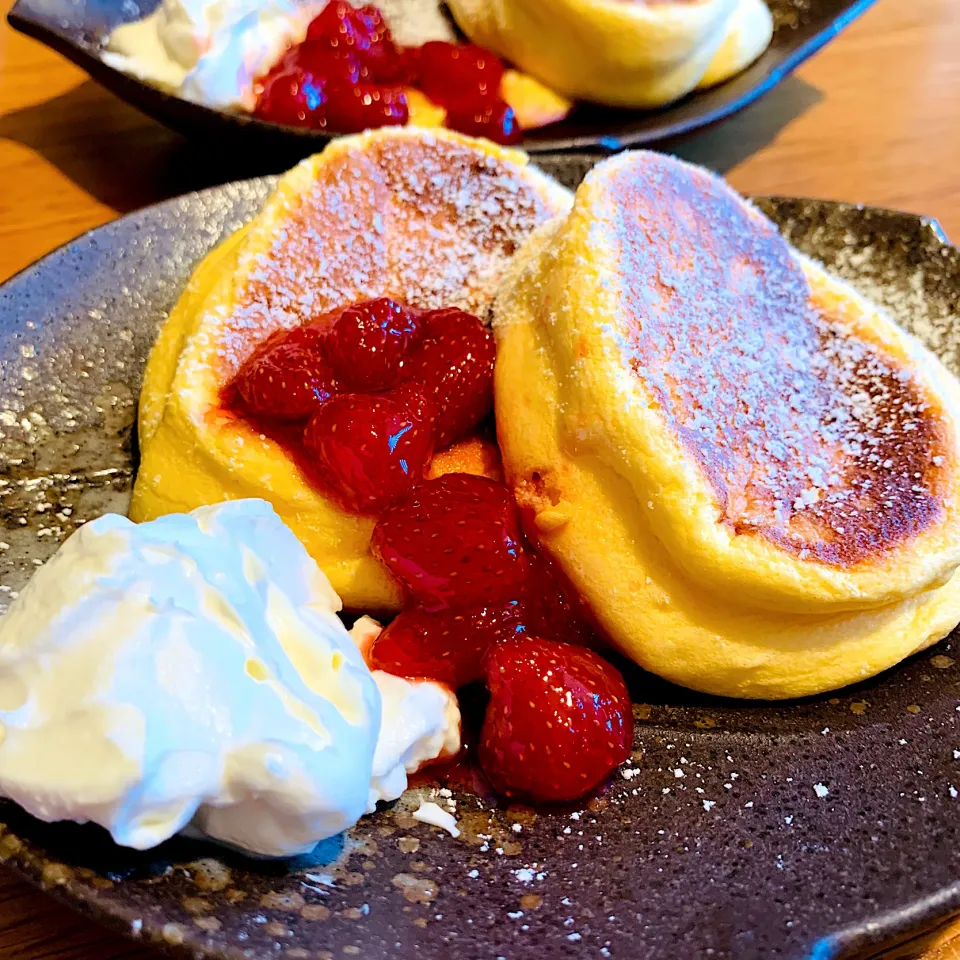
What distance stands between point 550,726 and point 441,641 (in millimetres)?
156

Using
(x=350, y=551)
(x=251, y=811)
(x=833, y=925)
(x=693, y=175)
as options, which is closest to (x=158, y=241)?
(x=350, y=551)

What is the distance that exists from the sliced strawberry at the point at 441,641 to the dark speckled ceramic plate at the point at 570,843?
0.15 m

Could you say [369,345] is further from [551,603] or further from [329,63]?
[329,63]

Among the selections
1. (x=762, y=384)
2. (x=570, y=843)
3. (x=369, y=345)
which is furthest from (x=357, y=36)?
(x=570, y=843)

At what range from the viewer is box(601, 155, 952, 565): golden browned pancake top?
1.00m

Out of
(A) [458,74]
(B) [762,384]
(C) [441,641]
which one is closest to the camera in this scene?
(C) [441,641]

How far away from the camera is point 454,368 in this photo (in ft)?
3.60

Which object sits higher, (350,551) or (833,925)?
(350,551)

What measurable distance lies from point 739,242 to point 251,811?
3.02 ft

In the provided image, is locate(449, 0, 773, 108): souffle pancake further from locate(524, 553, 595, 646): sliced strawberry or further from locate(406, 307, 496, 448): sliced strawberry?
locate(524, 553, 595, 646): sliced strawberry

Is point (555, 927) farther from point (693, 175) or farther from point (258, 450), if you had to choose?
A: point (693, 175)

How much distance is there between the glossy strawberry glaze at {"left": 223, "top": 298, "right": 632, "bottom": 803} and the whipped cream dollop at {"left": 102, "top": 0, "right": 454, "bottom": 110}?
92 centimetres

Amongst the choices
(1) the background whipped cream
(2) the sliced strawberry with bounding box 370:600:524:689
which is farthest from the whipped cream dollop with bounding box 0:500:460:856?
(2) the sliced strawberry with bounding box 370:600:524:689

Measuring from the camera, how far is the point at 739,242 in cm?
124
